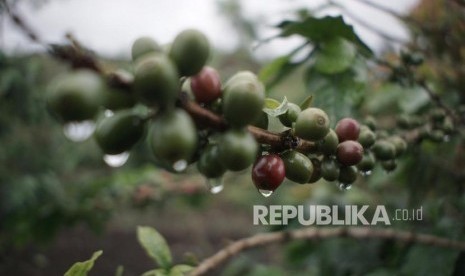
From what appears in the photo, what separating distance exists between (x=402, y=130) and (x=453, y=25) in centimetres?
60

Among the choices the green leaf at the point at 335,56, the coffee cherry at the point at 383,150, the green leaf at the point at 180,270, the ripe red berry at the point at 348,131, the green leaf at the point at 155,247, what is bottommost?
the green leaf at the point at 180,270

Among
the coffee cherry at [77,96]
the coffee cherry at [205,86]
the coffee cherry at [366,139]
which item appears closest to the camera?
the coffee cherry at [77,96]

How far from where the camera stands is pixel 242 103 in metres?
0.46

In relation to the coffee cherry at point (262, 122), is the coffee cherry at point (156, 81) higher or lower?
lower

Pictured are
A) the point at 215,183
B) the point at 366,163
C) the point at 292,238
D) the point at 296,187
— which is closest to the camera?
the point at 215,183

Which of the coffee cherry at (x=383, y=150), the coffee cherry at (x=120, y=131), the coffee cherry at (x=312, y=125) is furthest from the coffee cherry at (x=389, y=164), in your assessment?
the coffee cherry at (x=120, y=131)

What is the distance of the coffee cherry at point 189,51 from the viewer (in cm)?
45

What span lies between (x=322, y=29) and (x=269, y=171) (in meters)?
0.56

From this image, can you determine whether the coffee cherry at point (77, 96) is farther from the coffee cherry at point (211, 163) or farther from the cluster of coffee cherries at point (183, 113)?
the coffee cherry at point (211, 163)

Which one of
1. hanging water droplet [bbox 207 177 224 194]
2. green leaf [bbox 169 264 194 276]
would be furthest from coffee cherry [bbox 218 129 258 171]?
green leaf [bbox 169 264 194 276]

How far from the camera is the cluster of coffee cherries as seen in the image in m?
0.40

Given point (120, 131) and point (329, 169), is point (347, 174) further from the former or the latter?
point (120, 131)

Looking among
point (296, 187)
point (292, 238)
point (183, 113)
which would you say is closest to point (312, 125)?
point (183, 113)

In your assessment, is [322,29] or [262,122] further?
[322,29]
